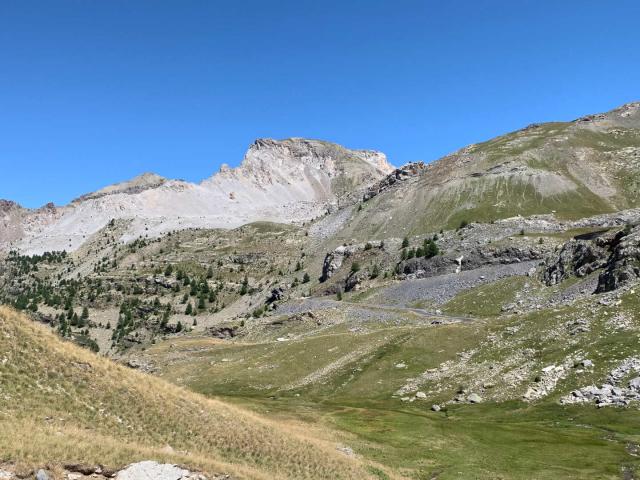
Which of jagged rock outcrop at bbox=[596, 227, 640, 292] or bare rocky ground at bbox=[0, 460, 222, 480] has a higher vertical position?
jagged rock outcrop at bbox=[596, 227, 640, 292]

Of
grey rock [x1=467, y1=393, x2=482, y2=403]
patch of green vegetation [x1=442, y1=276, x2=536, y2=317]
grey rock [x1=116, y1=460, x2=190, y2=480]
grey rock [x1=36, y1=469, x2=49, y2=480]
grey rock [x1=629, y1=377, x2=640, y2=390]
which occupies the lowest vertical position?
grey rock [x1=467, y1=393, x2=482, y2=403]

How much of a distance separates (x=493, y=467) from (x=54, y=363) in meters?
37.1

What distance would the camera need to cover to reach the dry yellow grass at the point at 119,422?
2889 centimetres

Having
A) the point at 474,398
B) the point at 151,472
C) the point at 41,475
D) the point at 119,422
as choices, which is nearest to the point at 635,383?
the point at 474,398

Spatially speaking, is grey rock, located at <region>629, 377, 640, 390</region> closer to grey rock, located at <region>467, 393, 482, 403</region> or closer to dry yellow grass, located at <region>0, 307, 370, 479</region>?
grey rock, located at <region>467, 393, 482, 403</region>

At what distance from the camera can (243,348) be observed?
13325 centimetres

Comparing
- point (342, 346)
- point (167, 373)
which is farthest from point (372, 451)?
point (167, 373)

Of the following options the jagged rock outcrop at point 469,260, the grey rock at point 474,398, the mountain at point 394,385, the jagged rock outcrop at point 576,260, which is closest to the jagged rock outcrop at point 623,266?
the mountain at point 394,385

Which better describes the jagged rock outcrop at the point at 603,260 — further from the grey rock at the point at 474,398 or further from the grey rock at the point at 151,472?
the grey rock at the point at 151,472

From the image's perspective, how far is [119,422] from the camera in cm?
3519

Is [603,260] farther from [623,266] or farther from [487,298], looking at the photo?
[487,298]

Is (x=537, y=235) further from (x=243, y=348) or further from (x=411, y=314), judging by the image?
(x=243, y=348)

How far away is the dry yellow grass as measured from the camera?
28.9 meters

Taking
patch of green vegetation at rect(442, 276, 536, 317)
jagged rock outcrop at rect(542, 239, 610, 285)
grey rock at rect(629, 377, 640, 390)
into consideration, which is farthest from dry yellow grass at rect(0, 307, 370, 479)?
jagged rock outcrop at rect(542, 239, 610, 285)
